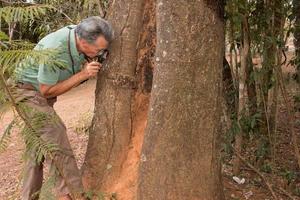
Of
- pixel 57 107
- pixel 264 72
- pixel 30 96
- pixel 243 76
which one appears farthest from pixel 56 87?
pixel 57 107

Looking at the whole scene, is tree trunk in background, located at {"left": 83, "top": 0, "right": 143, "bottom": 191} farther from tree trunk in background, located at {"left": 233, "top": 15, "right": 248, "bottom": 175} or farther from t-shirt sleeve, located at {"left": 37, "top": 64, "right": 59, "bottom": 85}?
tree trunk in background, located at {"left": 233, "top": 15, "right": 248, "bottom": 175}

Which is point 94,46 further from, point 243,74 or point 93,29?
point 243,74

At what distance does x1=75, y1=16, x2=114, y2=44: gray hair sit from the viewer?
145 inches

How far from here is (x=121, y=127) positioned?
399 centimetres

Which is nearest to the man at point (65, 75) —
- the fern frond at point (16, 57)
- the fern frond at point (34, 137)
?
the fern frond at point (34, 137)

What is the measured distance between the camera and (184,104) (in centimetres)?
329

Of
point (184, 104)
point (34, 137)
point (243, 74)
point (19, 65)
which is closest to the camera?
point (19, 65)

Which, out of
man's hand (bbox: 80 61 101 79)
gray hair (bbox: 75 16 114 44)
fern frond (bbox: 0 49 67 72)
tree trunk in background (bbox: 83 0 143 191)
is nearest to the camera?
fern frond (bbox: 0 49 67 72)

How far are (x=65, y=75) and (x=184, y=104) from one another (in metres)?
1.13

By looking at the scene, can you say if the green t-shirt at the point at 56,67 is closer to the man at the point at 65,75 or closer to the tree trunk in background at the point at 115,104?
the man at the point at 65,75

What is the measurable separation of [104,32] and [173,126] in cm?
91

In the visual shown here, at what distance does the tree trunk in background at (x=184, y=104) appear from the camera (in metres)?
3.24

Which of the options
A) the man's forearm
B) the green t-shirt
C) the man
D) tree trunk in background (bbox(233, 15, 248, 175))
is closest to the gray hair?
the man

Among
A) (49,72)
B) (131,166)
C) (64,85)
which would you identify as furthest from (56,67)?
(131,166)
